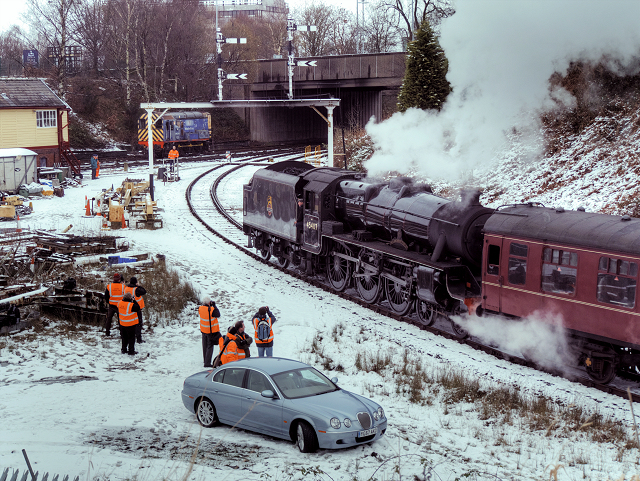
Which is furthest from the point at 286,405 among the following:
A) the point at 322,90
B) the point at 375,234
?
the point at 322,90

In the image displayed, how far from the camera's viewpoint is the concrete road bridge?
47.3 meters

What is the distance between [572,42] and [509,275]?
4.78 metres

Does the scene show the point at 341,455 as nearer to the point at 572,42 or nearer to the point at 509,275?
the point at 509,275

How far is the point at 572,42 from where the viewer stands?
1323cm

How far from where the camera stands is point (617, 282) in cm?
1170

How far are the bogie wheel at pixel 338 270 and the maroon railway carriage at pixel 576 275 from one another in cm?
596

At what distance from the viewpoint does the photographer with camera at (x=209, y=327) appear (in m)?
13.4

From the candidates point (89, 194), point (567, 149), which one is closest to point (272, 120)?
point (89, 194)

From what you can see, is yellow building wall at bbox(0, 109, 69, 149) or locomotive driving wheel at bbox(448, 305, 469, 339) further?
yellow building wall at bbox(0, 109, 69, 149)

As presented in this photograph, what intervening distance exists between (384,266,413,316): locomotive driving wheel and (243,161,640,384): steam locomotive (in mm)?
32

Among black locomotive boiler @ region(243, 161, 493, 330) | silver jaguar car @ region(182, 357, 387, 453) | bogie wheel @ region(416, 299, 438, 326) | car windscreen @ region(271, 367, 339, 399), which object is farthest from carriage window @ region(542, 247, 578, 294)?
car windscreen @ region(271, 367, 339, 399)

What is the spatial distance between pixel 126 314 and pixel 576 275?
8.94 metres

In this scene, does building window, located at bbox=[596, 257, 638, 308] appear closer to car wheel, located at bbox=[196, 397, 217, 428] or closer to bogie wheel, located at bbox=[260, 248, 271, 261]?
car wheel, located at bbox=[196, 397, 217, 428]

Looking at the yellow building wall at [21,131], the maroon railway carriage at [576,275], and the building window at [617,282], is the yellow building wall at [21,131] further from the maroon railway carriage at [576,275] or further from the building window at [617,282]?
the building window at [617,282]
